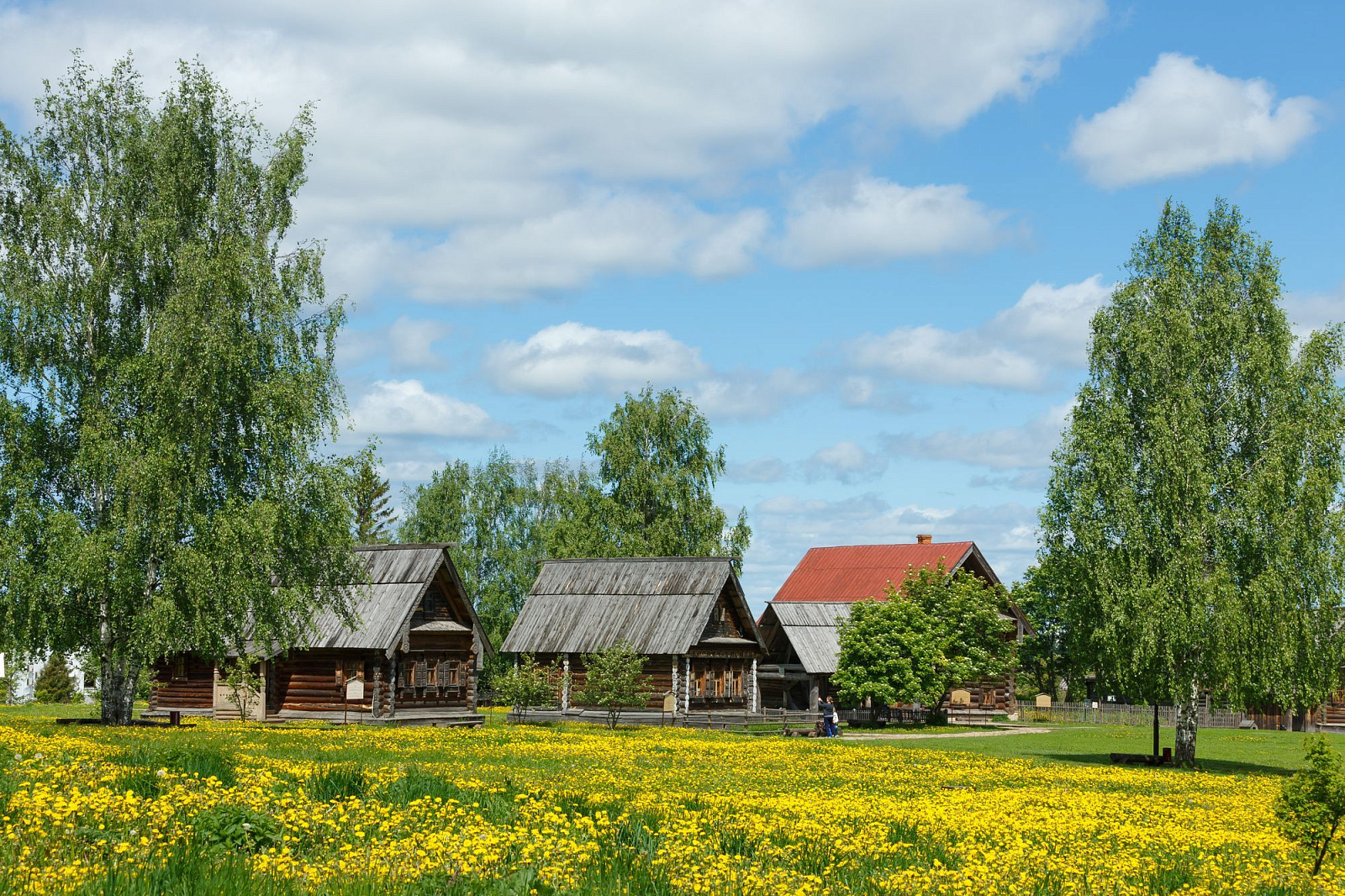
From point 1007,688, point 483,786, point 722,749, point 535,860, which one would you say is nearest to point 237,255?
point 722,749

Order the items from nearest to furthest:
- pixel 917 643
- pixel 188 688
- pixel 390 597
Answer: pixel 390 597, pixel 188 688, pixel 917 643

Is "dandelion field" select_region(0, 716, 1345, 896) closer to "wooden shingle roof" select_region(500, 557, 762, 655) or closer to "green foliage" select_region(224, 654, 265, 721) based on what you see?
"green foliage" select_region(224, 654, 265, 721)

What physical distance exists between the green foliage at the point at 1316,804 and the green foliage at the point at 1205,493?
20.5m

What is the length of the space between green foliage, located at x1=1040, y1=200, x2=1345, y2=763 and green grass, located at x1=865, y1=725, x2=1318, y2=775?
2.98 metres

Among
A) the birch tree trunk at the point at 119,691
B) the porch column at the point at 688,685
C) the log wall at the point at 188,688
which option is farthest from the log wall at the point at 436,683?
the birch tree trunk at the point at 119,691

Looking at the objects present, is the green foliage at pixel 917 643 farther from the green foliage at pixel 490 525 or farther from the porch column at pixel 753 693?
the green foliage at pixel 490 525

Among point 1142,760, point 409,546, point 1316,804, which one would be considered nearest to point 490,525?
point 409,546

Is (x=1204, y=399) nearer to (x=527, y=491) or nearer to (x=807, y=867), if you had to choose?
(x=807, y=867)

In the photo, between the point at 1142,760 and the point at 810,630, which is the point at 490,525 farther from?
the point at 1142,760

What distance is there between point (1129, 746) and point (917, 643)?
401 inches

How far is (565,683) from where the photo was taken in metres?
54.6

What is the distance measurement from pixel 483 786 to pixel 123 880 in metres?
8.12

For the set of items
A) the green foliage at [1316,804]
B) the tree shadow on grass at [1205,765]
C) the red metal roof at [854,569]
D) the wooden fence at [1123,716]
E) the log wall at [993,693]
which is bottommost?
the wooden fence at [1123,716]

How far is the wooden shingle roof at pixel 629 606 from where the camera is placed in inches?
2101
